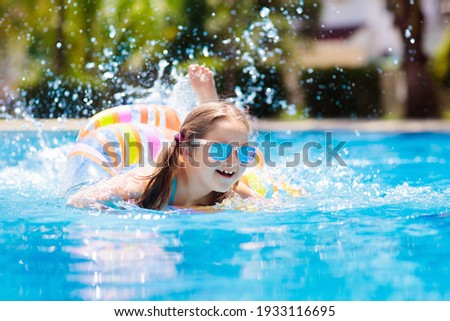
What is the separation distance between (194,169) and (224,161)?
0.26 metres

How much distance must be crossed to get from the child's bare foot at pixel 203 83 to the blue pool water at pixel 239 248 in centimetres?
96

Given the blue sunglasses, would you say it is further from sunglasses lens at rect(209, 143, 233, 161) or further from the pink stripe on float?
the pink stripe on float

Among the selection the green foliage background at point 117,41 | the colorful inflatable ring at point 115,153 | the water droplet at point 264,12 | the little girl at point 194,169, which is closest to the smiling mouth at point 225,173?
the little girl at point 194,169

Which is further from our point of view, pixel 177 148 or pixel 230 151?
pixel 177 148

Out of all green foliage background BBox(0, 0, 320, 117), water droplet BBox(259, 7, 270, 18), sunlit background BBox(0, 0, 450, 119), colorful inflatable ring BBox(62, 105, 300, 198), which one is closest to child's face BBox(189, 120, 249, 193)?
colorful inflatable ring BBox(62, 105, 300, 198)

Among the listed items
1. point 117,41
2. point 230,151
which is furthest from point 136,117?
point 117,41

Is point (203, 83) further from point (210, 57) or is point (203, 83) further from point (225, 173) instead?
point (210, 57)

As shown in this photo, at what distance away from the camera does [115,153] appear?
4730 millimetres

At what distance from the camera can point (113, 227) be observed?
3.96m

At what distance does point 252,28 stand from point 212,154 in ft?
33.2

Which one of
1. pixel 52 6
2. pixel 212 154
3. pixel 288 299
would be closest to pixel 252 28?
pixel 52 6

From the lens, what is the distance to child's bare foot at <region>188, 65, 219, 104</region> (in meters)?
5.36

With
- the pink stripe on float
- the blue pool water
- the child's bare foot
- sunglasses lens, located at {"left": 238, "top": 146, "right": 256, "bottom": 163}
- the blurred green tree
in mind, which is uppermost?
the blurred green tree

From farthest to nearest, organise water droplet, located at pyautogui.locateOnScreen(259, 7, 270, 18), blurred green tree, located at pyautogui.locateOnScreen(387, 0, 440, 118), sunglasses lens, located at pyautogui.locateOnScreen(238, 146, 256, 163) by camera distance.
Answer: water droplet, located at pyautogui.locateOnScreen(259, 7, 270, 18), blurred green tree, located at pyautogui.locateOnScreen(387, 0, 440, 118), sunglasses lens, located at pyautogui.locateOnScreen(238, 146, 256, 163)
